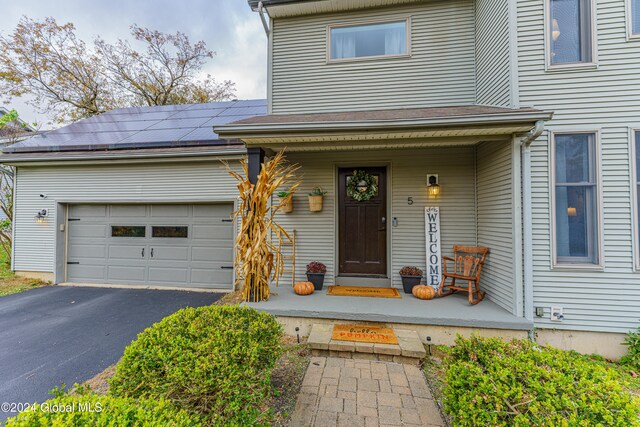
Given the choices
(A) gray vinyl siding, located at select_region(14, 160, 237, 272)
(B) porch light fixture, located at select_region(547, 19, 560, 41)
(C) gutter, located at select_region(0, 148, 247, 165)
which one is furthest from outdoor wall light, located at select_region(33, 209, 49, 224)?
(B) porch light fixture, located at select_region(547, 19, 560, 41)

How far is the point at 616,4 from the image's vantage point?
3303 millimetres

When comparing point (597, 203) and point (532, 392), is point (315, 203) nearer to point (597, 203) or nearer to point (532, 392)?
point (532, 392)

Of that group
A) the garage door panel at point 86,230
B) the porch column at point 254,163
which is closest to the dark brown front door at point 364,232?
the porch column at point 254,163

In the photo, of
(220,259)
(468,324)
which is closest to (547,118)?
(468,324)

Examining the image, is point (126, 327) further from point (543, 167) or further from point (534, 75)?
point (534, 75)

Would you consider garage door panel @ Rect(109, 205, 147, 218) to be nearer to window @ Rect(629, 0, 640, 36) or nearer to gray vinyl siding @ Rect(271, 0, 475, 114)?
gray vinyl siding @ Rect(271, 0, 475, 114)

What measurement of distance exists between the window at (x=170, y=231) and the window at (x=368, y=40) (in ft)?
15.4

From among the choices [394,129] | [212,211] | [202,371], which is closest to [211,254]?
[212,211]

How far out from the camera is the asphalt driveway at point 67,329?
2799mm

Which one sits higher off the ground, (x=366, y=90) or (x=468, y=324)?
(x=366, y=90)

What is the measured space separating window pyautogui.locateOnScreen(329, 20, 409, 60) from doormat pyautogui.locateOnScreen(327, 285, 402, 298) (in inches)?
170

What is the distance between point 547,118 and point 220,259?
5.77 meters

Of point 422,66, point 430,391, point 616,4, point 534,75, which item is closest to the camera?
point 430,391

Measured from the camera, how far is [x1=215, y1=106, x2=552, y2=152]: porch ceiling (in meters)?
3.23
